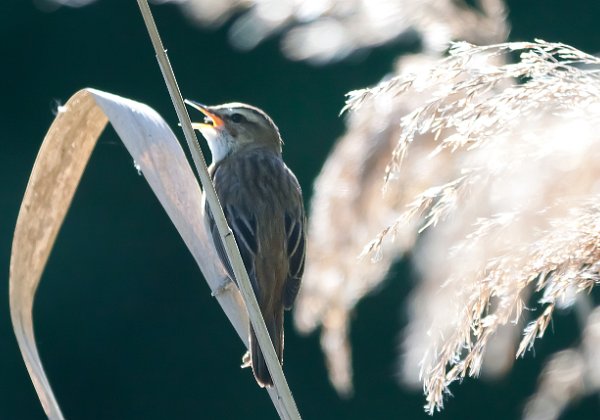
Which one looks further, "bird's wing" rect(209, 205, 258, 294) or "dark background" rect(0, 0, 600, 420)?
"dark background" rect(0, 0, 600, 420)

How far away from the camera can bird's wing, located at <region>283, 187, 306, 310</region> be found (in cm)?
291

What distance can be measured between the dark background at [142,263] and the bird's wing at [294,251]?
5.68ft

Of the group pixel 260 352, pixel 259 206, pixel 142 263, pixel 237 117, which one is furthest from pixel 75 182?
pixel 142 263

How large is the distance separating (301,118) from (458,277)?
3.27 metres

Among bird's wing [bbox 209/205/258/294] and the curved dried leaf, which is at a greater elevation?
the curved dried leaf

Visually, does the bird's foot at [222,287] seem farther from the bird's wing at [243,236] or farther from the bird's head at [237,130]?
the bird's head at [237,130]

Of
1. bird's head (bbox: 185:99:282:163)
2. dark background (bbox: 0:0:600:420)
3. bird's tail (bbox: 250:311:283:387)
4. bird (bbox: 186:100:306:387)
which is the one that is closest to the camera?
bird's tail (bbox: 250:311:283:387)

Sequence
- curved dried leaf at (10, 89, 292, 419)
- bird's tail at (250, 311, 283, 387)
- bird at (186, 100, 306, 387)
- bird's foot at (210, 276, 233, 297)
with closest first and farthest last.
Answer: curved dried leaf at (10, 89, 292, 419)
bird's foot at (210, 276, 233, 297)
bird's tail at (250, 311, 283, 387)
bird at (186, 100, 306, 387)

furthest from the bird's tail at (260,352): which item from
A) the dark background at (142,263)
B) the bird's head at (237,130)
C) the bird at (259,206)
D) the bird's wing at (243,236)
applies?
the dark background at (142,263)

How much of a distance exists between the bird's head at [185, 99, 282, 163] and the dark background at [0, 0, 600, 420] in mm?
1317

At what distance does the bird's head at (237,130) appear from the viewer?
11.0 feet

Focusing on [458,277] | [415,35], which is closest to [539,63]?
[458,277]

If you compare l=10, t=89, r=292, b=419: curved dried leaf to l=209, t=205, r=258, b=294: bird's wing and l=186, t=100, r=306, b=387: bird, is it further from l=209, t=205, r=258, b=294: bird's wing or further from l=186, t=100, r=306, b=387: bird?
l=209, t=205, r=258, b=294: bird's wing

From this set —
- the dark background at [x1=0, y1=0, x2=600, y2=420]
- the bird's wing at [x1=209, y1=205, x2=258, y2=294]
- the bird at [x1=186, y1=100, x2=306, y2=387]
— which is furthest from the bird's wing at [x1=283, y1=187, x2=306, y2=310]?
the dark background at [x1=0, y1=0, x2=600, y2=420]
